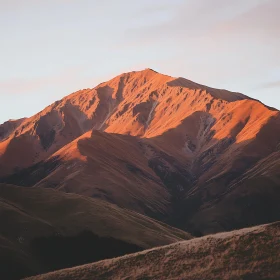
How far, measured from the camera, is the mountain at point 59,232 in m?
94.5

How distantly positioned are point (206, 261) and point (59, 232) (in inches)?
2601

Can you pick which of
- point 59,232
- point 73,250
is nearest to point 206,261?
point 73,250

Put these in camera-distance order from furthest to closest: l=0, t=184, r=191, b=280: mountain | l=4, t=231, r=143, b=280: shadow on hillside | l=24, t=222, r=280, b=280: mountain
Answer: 1. l=4, t=231, r=143, b=280: shadow on hillside
2. l=0, t=184, r=191, b=280: mountain
3. l=24, t=222, r=280, b=280: mountain

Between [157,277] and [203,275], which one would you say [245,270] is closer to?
[203,275]

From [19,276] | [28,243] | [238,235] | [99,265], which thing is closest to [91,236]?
[28,243]

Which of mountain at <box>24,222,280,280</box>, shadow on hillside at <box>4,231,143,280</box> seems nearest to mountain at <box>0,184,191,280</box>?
shadow on hillside at <box>4,231,143,280</box>

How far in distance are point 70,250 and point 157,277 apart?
59.5 m

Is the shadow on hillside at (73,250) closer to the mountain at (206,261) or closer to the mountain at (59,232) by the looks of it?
the mountain at (59,232)

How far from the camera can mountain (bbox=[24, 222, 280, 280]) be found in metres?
48.7

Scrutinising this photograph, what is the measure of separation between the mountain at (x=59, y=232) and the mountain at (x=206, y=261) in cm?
3102

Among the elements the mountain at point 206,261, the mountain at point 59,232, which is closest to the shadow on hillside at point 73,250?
the mountain at point 59,232

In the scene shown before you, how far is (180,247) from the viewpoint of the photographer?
190 feet

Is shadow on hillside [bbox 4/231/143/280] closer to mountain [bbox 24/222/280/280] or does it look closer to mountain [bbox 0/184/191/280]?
mountain [bbox 0/184/191/280]

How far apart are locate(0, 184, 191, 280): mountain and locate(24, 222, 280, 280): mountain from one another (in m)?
31.0
